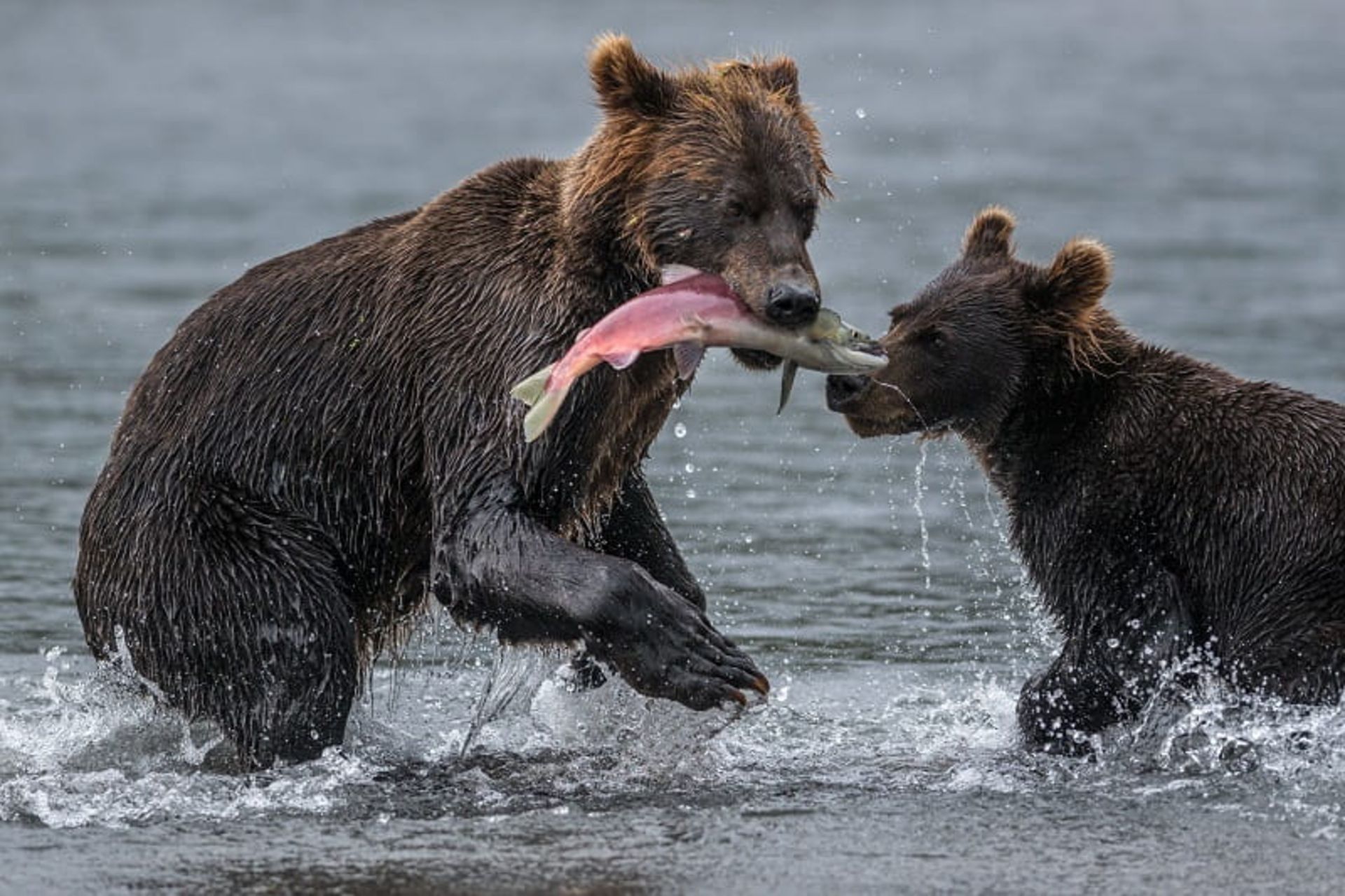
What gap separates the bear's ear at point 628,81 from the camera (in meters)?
7.69

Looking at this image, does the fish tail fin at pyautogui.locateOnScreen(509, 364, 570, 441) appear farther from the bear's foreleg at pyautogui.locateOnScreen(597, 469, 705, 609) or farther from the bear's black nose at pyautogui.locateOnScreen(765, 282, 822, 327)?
the bear's foreleg at pyautogui.locateOnScreen(597, 469, 705, 609)

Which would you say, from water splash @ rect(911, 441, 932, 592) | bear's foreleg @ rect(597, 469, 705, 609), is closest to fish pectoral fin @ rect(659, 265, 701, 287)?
bear's foreleg @ rect(597, 469, 705, 609)

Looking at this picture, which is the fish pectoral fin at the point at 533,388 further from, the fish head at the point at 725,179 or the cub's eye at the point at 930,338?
the cub's eye at the point at 930,338

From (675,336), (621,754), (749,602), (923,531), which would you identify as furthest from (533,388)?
(923,531)

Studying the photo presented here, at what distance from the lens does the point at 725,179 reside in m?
7.51

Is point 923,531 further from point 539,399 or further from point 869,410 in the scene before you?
point 539,399

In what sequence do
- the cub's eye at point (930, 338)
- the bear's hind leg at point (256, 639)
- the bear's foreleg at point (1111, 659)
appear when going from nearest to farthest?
the bear's hind leg at point (256, 639) < the bear's foreleg at point (1111, 659) < the cub's eye at point (930, 338)

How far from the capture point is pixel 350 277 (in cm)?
817

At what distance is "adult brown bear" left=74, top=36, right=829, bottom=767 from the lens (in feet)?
24.8

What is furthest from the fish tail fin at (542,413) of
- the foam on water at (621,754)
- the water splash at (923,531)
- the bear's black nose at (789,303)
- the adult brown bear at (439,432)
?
the water splash at (923,531)

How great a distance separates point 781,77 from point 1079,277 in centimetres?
135

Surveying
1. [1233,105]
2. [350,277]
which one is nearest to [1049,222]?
[1233,105]

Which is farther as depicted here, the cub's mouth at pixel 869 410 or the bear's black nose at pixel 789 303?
the cub's mouth at pixel 869 410

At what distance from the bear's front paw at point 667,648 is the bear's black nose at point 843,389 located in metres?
1.29
